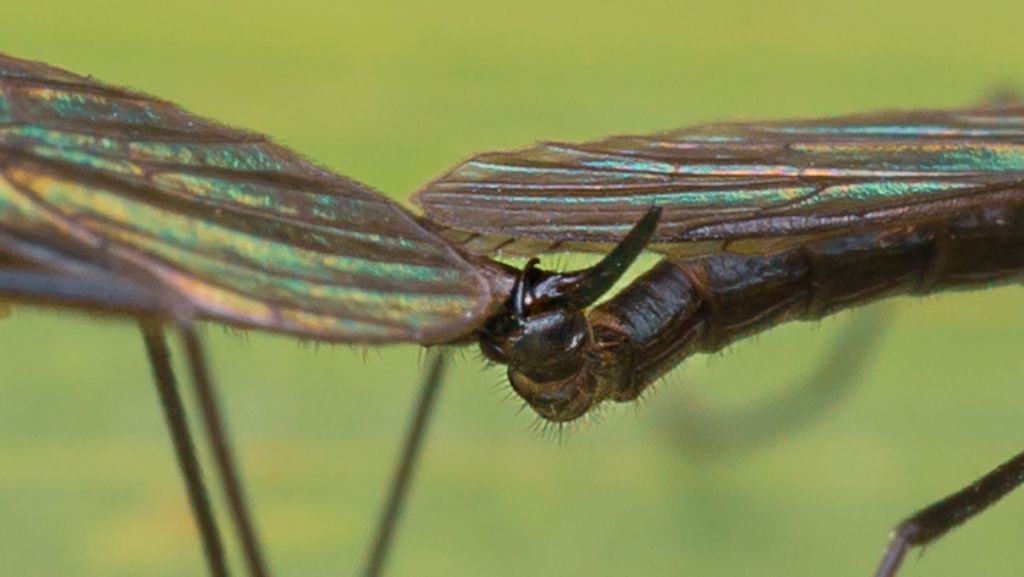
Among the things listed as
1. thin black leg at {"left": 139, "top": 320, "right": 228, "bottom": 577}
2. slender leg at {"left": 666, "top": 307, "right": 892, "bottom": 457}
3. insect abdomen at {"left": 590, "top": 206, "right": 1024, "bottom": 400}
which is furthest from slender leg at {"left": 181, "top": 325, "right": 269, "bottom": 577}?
slender leg at {"left": 666, "top": 307, "right": 892, "bottom": 457}

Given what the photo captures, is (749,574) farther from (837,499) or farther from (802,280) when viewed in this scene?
(802,280)

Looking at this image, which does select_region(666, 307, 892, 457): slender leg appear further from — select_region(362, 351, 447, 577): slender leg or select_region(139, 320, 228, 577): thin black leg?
select_region(139, 320, 228, 577): thin black leg

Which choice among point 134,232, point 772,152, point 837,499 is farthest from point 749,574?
point 134,232

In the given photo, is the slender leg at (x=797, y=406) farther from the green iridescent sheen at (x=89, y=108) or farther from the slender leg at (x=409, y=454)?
the green iridescent sheen at (x=89, y=108)

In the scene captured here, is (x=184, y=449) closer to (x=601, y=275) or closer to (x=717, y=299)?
(x=601, y=275)

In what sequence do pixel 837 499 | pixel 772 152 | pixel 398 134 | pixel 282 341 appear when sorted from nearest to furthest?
pixel 772 152
pixel 837 499
pixel 282 341
pixel 398 134
